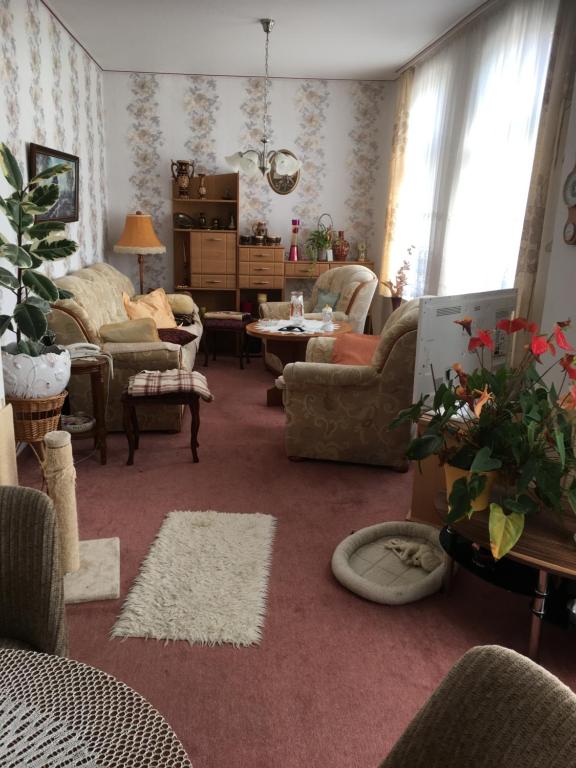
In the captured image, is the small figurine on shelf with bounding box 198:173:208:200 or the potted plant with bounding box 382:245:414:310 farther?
the small figurine on shelf with bounding box 198:173:208:200

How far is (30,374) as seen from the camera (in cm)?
288

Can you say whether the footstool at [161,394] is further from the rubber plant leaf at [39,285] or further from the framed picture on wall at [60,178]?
the framed picture on wall at [60,178]

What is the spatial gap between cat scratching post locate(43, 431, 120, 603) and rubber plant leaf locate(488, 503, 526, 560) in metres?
1.45

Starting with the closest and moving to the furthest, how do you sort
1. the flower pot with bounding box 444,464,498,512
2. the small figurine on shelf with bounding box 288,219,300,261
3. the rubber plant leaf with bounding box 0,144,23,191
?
the flower pot with bounding box 444,464,498,512
the rubber plant leaf with bounding box 0,144,23,191
the small figurine on shelf with bounding box 288,219,300,261

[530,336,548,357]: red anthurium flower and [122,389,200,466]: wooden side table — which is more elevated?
[530,336,548,357]: red anthurium flower

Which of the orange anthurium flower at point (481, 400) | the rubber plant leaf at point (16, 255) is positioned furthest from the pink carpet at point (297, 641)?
A: the rubber plant leaf at point (16, 255)

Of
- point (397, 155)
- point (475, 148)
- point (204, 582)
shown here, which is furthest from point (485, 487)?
point (397, 155)

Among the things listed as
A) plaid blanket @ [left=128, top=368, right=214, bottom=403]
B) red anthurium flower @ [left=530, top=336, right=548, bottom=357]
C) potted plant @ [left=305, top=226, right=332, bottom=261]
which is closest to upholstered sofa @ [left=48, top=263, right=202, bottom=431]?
plaid blanket @ [left=128, top=368, right=214, bottom=403]

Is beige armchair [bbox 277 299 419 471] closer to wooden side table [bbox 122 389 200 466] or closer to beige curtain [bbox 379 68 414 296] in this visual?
wooden side table [bbox 122 389 200 466]

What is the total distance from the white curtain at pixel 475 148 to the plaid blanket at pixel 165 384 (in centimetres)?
209

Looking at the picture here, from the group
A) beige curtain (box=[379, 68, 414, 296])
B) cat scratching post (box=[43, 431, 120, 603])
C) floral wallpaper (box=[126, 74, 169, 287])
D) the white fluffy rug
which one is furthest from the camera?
floral wallpaper (box=[126, 74, 169, 287])

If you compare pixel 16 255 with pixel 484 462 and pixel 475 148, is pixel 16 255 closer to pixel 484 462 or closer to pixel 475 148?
pixel 484 462

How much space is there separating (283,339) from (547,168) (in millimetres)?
2157

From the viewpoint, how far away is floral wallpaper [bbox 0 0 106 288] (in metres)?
3.59
